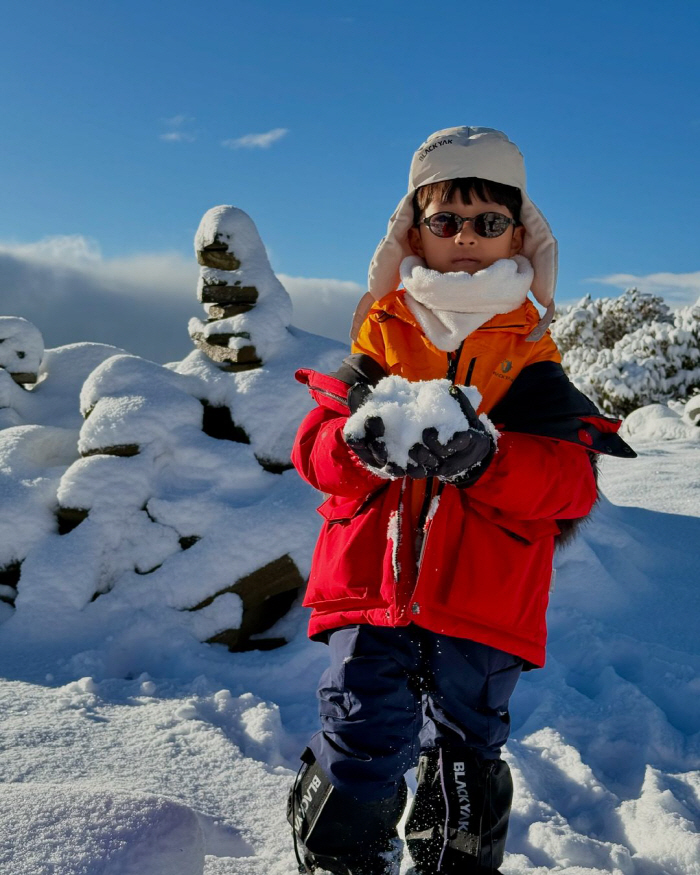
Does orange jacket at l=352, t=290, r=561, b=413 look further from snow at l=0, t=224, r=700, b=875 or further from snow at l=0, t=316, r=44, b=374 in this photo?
snow at l=0, t=316, r=44, b=374

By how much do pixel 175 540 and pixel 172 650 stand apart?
27.0 inches

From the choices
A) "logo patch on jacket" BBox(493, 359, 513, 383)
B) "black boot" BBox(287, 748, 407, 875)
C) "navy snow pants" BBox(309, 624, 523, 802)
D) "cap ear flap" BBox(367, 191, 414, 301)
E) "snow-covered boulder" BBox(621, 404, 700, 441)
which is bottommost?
"snow-covered boulder" BBox(621, 404, 700, 441)

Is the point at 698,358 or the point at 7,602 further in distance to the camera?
the point at 698,358

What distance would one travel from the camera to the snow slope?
172 cm

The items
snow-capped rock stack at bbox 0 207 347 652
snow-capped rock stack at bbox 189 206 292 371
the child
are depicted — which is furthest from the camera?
snow-capped rock stack at bbox 189 206 292 371

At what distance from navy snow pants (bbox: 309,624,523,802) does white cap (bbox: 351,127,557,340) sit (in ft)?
2.73

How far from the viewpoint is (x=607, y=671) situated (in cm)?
333

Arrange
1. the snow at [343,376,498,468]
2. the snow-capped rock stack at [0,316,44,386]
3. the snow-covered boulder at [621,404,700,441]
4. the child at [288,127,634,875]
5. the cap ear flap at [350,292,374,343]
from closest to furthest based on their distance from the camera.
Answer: the snow at [343,376,498,468]
the child at [288,127,634,875]
the cap ear flap at [350,292,374,343]
the snow-capped rock stack at [0,316,44,386]
the snow-covered boulder at [621,404,700,441]

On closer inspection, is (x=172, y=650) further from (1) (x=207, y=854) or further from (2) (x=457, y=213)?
(2) (x=457, y=213)

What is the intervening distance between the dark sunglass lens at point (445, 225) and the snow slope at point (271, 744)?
5.37 ft

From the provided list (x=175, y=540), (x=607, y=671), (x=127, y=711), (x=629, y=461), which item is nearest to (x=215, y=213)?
(x=175, y=540)

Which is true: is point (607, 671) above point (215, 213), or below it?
below

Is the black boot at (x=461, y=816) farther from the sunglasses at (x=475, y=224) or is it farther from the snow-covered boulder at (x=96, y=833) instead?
the sunglasses at (x=475, y=224)

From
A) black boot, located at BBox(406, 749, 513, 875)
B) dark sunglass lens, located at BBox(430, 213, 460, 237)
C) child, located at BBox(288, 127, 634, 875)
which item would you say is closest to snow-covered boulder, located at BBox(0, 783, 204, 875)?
child, located at BBox(288, 127, 634, 875)
